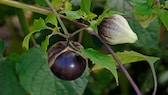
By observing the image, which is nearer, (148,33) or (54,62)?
(54,62)

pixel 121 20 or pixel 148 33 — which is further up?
pixel 121 20

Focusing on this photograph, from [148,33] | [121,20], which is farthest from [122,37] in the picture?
[148,33]

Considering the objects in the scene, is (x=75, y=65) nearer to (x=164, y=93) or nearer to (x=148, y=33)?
(x=148, y=33)

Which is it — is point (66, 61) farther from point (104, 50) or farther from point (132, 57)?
point (104, 50)

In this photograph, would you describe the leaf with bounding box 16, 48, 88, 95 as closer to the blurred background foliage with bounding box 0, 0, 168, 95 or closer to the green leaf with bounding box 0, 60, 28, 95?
the green leaf with bounding box 0, 60, 28, 95

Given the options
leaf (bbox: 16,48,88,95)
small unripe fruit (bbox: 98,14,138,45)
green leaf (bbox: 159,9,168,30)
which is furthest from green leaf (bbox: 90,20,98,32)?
leaf (bbox: 16,48,88,95)
